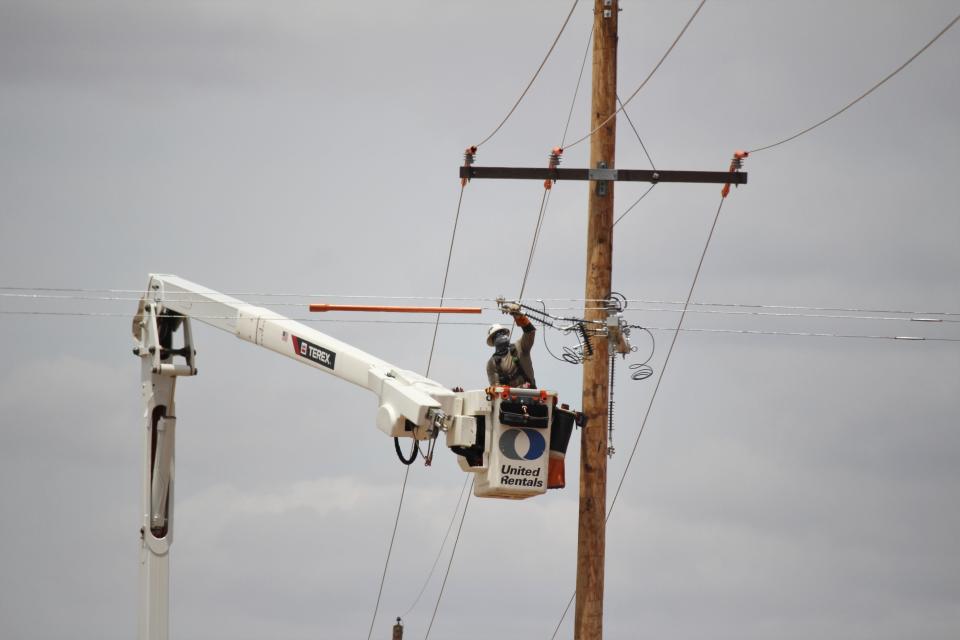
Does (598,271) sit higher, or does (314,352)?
(598,271)

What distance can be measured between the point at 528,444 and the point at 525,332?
60.2 inches

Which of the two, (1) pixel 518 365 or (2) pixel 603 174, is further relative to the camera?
(2) pixel 603 174

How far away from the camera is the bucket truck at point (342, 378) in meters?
22.5

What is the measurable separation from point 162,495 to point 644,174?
23.3 ft

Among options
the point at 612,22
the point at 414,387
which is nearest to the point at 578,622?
the point at 414,387

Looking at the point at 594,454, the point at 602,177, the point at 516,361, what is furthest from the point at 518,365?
the point at 602,177

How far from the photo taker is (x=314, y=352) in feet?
81.4

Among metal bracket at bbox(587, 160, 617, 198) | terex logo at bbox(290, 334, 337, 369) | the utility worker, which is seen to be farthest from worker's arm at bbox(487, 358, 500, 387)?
metal bracket at bbox(587, 160, 617, 198)

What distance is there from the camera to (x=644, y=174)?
81.7 feet

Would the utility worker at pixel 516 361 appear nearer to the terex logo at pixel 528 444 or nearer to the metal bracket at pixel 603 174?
the terex logo at pixel 528 444

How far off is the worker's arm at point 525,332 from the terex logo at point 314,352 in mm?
2488

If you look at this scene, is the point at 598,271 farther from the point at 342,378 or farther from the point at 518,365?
the point at 342,378

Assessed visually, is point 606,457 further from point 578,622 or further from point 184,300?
point 184,300

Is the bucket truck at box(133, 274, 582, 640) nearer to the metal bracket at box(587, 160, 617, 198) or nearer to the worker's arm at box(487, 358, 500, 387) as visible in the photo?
the worker's arm at box(487, 358, 500, 387)
